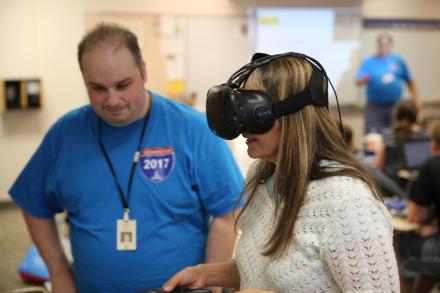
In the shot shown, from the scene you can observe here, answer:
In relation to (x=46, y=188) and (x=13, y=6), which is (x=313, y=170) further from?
(x=13, y=6)

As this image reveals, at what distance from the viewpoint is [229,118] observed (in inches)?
43.1

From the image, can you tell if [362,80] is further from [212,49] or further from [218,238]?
[218,238]

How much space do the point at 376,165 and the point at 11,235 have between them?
3566 millimetres

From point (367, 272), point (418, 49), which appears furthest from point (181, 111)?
point (418, 49)

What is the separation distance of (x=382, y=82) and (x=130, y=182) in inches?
222

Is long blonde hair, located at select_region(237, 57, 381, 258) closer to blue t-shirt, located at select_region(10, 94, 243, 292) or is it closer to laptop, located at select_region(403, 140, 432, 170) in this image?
blue t-shirt, located at select_region(10, 94, 243, 292)

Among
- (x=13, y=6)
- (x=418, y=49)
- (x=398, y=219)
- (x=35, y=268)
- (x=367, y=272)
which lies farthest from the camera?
(x=418, y=49)

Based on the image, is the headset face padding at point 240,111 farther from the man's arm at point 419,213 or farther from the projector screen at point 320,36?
the projector screen at point 320,36

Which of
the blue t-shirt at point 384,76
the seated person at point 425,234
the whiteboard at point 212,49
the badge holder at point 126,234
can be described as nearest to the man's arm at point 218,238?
the badge holder at point 126,234

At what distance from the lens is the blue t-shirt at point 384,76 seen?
6.61m

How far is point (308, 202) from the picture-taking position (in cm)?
106

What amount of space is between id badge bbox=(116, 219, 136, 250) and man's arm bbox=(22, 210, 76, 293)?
30cm

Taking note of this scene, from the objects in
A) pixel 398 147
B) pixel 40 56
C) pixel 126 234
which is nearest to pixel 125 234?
pixel 126 234

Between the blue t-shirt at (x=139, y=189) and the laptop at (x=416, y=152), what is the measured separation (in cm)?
272
